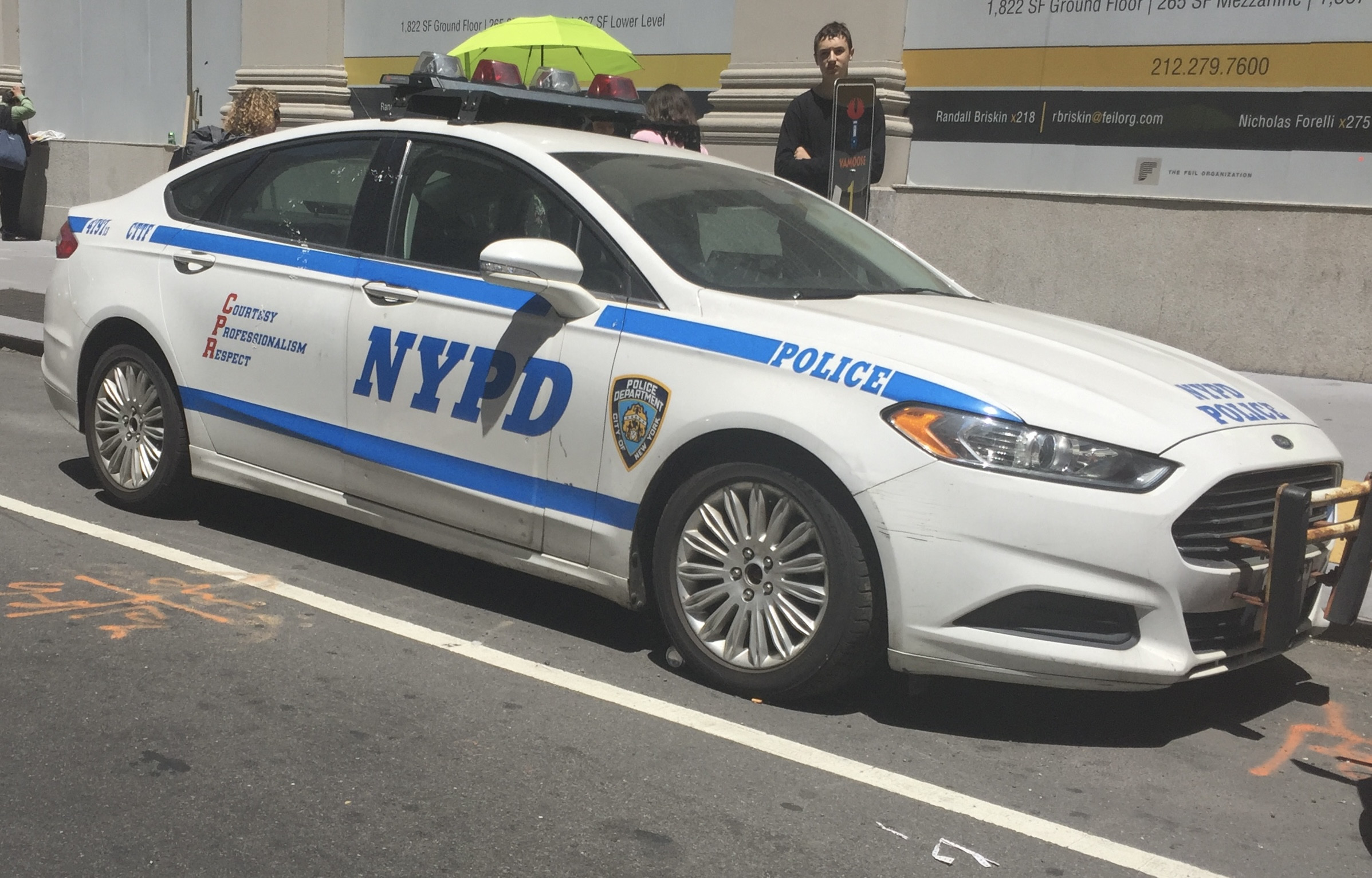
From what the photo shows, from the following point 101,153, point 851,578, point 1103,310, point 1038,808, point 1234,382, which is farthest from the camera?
point 101,153

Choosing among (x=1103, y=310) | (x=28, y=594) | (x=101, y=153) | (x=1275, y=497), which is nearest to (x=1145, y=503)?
(x=1275, y=497)

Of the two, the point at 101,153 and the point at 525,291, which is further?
the point at 101,153

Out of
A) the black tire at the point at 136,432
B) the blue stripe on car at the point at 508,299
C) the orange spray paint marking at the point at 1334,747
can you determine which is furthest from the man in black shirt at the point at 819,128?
the orange spray paint marking at the point at 1334,747

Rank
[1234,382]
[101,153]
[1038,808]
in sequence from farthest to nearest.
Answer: [101,153] < [1234,382] < [1038,808]

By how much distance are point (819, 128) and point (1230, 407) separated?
182 inches

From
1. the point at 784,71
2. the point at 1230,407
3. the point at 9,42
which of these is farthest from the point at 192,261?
the point at 9,42

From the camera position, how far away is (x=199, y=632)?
4.62 metres

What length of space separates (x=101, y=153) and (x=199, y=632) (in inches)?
612

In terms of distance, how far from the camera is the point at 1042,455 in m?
3.84

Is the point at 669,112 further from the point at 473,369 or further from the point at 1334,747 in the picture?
the point at 1334,747

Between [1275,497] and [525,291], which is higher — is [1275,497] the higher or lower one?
the lower one

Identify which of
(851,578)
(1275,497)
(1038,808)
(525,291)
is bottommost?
(1038,808)

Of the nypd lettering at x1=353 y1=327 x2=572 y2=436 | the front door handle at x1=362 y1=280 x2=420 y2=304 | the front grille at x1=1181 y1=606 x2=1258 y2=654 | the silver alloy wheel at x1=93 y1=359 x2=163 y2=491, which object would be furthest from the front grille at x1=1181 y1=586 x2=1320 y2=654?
the silver alloy wheel at x1=93 y1=359 x2=163 y2=491

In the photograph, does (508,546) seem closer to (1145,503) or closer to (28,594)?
(28,594)
